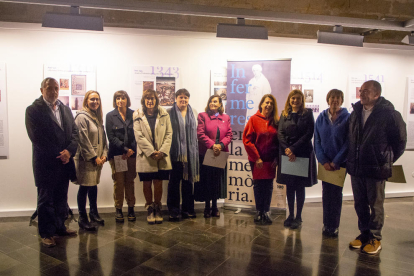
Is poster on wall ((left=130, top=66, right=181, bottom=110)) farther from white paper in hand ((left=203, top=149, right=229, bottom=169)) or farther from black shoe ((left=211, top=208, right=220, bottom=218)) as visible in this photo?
black shoe ((left=211, top=208, right=220, bottom=218))

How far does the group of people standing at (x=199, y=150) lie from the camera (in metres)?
3.35

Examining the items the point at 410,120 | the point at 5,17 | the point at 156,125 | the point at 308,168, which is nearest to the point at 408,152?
the point at 410,120

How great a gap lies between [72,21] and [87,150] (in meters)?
1.50

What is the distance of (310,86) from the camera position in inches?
207

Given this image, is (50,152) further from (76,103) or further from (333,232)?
(333,232)

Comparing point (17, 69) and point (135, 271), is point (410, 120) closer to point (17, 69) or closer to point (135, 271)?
point (135, 271)

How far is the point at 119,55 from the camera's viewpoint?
4.70m

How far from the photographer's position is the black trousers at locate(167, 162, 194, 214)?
4.35 meters

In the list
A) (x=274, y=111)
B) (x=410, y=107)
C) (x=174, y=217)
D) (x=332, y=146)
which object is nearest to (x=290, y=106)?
(x=274, y=111)

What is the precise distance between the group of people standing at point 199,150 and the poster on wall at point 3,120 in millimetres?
1307

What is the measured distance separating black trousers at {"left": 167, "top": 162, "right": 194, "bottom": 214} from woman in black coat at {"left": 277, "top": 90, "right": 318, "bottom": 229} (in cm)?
126

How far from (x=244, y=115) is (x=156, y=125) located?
4.30 ft

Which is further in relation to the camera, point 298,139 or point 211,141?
point 211,141

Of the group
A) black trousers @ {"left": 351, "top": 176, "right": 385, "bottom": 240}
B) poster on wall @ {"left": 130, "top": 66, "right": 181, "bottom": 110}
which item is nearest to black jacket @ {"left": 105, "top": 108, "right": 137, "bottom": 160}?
poster on wall @ {"left": 130, "top": 66, "right": 181, "bottom": 110}
